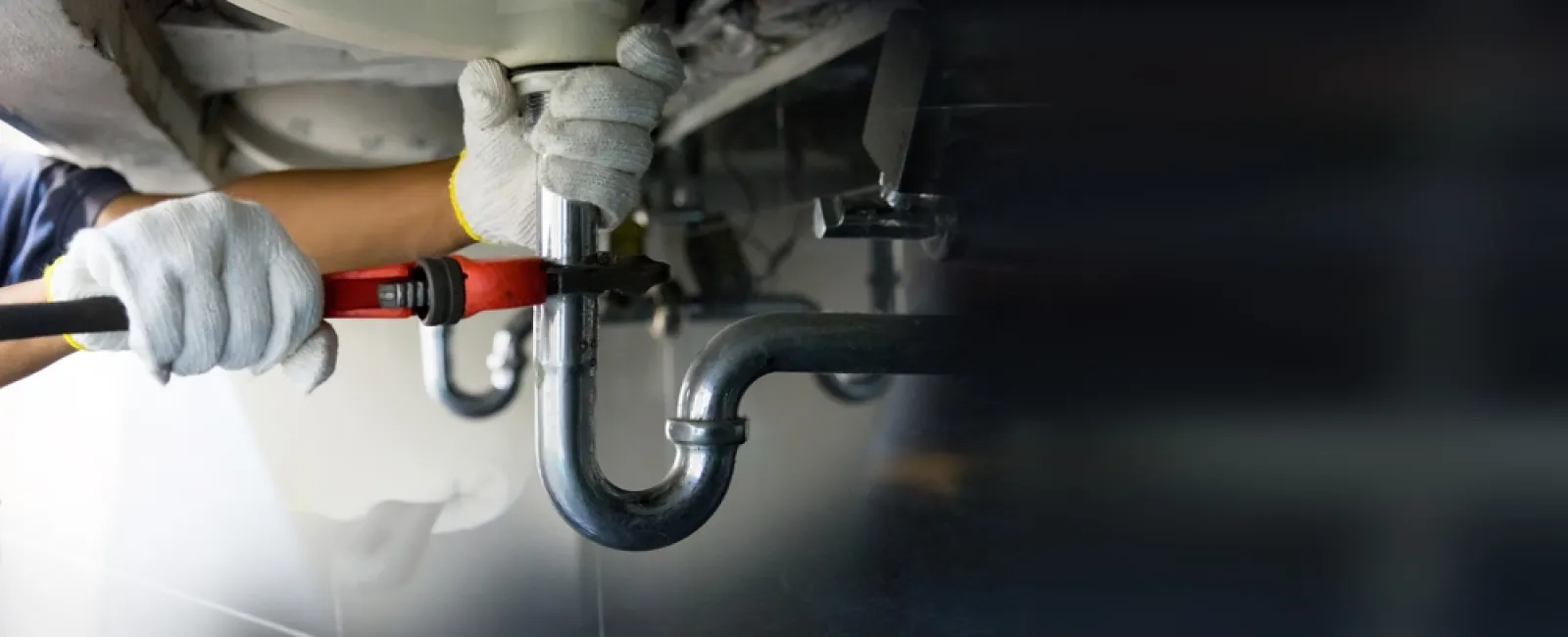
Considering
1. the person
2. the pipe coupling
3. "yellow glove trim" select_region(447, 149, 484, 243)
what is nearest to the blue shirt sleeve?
the person

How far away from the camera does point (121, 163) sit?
2.18 feet

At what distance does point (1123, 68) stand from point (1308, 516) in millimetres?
120

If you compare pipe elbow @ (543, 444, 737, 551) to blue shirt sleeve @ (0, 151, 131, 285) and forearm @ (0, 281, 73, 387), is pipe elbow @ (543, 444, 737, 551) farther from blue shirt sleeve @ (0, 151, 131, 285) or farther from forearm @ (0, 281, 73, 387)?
blue shirt sleeve @ (0, 151, 131, 285)

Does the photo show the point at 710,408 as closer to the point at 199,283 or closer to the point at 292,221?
the point at 199,283

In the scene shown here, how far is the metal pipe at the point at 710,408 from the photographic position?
421mm

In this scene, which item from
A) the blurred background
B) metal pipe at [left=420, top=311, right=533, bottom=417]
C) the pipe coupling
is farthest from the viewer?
metal pipe at [left=420, top=311, right=533, bottom=417]

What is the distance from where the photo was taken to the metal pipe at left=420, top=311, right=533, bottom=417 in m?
0.83

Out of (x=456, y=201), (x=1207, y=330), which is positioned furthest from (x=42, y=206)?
(x=1207, y=330)

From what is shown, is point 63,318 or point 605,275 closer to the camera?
point 63,318

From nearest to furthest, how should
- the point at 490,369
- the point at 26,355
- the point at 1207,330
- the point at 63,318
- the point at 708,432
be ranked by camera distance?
1. the point at 1207,330
2. the point at 63,318
3. the point at 708,432
4. the point at 26,355
5. the point at 490,369

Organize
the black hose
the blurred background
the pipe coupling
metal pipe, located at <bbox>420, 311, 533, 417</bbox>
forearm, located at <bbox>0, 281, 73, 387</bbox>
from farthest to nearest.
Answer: metal pipe, located at <bbox>420, 311, 533, 417</bbox> < forearm, located at <bbox>0, 281, 73, 387</bbox> < the pipe coupling < the black hose < the blurred background

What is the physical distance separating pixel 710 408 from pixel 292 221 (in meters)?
0.38

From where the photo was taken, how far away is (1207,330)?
226 mm

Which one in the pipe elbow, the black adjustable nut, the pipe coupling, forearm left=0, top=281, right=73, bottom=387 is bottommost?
the pipe elbow
